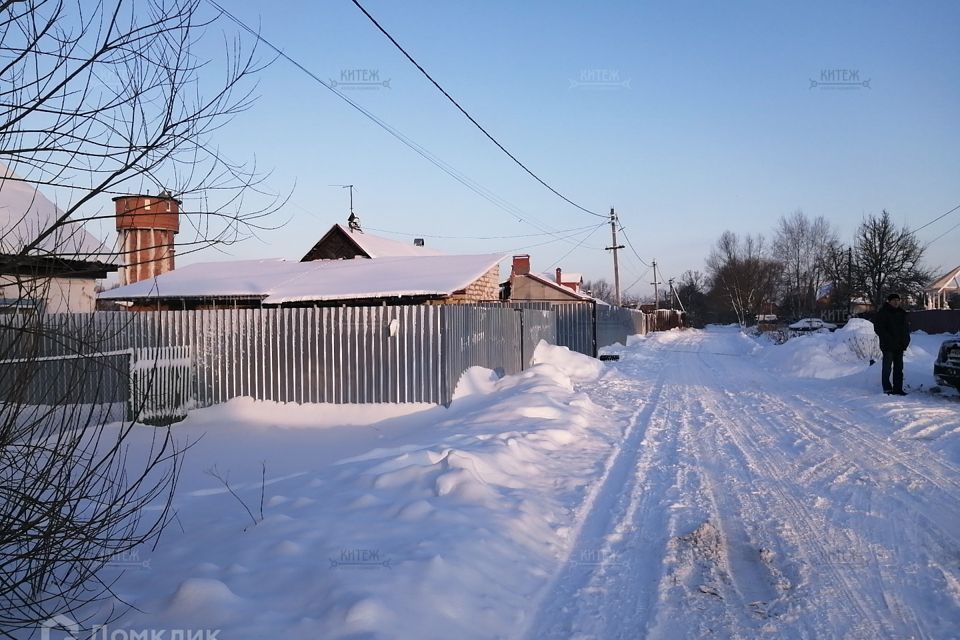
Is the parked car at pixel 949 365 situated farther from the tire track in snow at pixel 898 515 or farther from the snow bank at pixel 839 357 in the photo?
the tire track in snow at pixel 898 515

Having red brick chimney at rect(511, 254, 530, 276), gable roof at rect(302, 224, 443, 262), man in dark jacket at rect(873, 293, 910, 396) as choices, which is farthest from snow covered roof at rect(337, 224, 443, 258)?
man in dark jacket at rect(873, 293, 910, 396)

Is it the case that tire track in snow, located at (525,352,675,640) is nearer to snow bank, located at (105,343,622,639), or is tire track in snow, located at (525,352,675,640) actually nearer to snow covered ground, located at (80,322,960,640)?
snow covered ground, located at (80,322,960,640)

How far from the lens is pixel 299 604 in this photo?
364 cm

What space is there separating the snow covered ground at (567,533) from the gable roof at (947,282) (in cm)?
6553

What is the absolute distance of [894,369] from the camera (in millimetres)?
11852

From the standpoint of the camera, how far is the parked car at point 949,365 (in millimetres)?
11094

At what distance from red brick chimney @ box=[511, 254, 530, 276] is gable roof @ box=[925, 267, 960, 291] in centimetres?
4579

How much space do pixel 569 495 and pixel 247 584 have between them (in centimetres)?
334

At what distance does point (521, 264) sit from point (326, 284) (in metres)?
23.6

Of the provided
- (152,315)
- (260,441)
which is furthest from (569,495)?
(152,315)

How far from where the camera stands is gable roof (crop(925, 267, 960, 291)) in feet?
203

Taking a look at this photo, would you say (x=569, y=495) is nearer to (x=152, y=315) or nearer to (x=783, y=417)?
(x=783, y=417)

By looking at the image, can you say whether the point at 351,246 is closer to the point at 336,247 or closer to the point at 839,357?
the point at 336,247

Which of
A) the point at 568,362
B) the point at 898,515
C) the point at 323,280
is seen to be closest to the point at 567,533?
the point at 898,515
